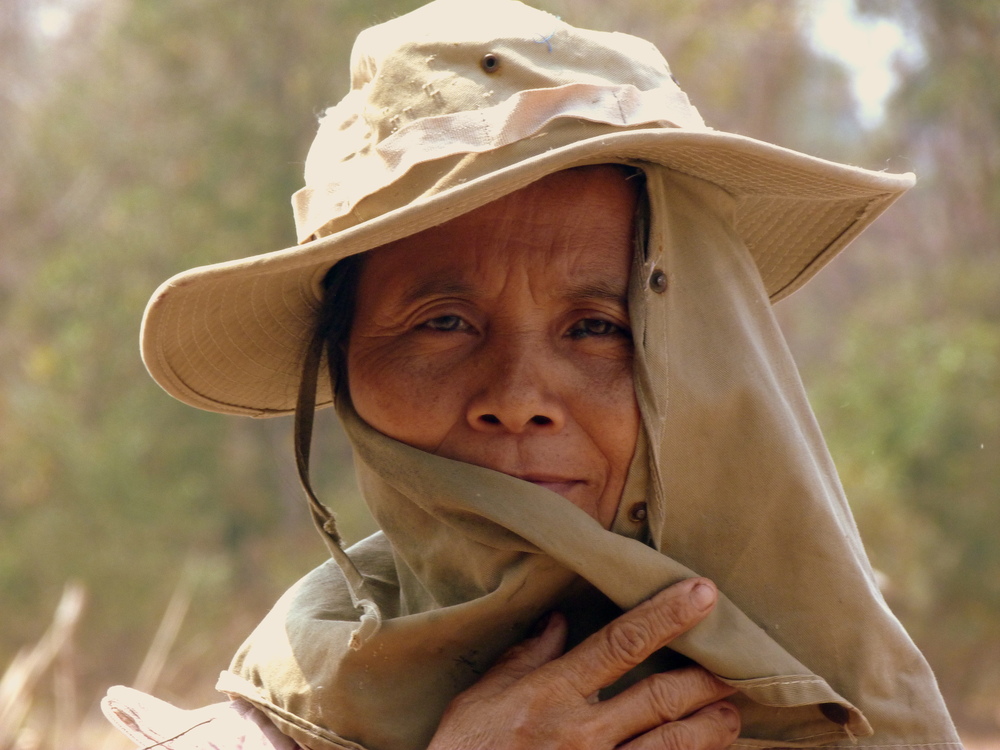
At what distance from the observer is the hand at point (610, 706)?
5.32 feet

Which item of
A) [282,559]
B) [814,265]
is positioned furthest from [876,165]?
[814,265]

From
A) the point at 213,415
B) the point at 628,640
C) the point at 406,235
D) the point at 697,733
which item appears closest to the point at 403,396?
the point at 406,235

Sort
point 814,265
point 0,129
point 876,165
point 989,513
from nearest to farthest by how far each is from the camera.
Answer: point 814,265
point 989,513
point 0,129
point 876,165

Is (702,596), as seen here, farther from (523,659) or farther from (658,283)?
(658,283)

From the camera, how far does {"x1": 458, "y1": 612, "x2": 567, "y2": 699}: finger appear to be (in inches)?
67.0

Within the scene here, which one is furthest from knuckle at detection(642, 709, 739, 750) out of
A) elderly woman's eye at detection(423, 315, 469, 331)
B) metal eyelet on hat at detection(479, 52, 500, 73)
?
metal eyelet on hat at detection(479, 52, 500, 73)

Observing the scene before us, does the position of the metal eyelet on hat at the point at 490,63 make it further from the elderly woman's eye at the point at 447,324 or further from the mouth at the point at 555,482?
the mouth at the point at 555,482

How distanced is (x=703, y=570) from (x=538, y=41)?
81 centimetres

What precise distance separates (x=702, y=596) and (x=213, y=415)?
9854 mm

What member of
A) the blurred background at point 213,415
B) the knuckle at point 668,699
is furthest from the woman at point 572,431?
the blurred background at point 213,415

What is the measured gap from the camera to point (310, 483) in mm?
1975

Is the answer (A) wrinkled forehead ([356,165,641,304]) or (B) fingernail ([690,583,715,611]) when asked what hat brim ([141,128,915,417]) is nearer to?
(A) wrinkled forehead ([356,165,641,304])

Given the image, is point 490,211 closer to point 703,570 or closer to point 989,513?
point 703,570

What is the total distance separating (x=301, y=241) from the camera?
1.79 meters
